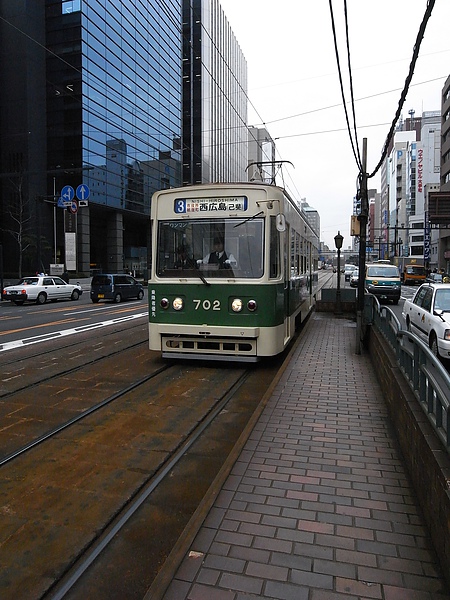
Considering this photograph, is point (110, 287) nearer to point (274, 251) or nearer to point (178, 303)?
point (178, 303)

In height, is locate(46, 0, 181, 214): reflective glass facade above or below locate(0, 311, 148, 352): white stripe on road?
above

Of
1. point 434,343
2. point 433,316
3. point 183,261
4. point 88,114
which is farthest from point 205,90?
point 183,261

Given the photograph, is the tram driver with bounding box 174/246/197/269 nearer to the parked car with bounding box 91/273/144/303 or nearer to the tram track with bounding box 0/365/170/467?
the tram track with bounding box 0/365/170/467

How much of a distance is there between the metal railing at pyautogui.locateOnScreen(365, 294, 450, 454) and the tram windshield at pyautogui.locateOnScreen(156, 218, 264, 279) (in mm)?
2669

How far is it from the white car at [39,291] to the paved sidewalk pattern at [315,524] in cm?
2246

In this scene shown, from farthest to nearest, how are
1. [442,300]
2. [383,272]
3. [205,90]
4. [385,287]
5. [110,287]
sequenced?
[205,90]
[110,287]
[383,272]
[385,287]
[442,300]

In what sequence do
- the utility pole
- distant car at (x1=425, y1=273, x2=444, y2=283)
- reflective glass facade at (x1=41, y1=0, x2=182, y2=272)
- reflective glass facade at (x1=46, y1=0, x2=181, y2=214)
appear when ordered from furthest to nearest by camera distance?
1. reflective glass facade at (x1=41, y1=0, x2=182, y2=272)
2. reflective glass facade at (x1=46, y1=0, x2=181, y2=214)
3. distant car at (x1=425, y1=273, x2=444, y2=283)
4. the utility pole

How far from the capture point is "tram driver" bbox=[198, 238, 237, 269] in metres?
8.34

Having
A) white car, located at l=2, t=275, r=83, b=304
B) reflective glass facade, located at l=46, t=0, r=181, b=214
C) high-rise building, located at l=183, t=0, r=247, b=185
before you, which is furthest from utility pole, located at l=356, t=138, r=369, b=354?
high-rise building, located at l=183, t=0, r=247, b=185

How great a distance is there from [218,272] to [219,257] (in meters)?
0.26

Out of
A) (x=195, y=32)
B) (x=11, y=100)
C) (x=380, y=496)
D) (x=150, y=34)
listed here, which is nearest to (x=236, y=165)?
(x=195, y=32)

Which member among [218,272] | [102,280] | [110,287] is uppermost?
[218,272]

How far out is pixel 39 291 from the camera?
2630 cm

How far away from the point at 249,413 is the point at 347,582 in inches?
142
